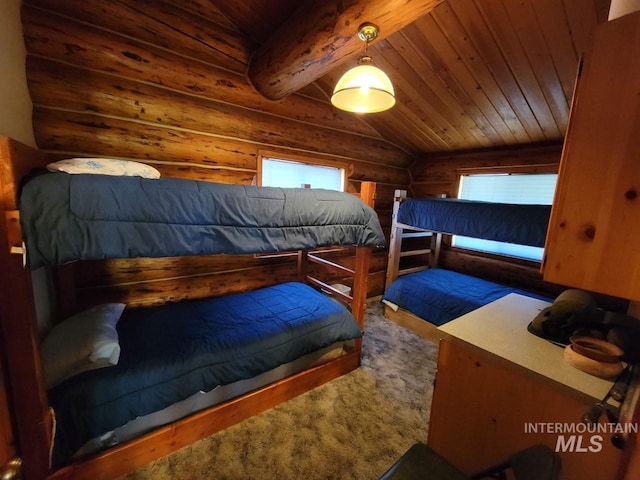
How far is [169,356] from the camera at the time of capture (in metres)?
1.56

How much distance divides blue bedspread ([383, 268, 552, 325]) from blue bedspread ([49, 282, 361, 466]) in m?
1.11

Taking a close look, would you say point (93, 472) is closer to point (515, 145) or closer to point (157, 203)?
point (157, 203)

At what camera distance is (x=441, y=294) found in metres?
2.95

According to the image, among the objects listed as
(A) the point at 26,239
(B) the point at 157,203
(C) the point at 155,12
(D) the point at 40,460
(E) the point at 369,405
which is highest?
(C) the point at 155,12

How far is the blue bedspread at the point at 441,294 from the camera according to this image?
2.79 meters

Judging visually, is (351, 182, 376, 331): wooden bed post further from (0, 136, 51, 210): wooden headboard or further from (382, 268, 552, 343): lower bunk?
(0, 136, 51, 210): wooden headboard

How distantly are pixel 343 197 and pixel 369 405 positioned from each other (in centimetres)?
159

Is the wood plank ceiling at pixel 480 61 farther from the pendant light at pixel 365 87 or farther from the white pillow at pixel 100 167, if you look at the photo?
the white pillow at pixel 100 167

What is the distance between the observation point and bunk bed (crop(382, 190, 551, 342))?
2385 mm

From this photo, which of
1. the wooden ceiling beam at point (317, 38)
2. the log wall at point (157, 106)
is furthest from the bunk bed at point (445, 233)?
the wooden ceiling beam at point (317, 38)

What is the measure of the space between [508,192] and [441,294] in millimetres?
1719

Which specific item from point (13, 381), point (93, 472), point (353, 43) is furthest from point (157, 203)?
point (353, 43)

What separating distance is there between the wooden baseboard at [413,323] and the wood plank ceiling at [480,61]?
2339 mm

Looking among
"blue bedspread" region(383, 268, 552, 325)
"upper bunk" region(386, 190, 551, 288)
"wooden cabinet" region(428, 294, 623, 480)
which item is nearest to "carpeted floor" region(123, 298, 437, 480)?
"wooden cabinet" region(428, 294, 623, 480)
